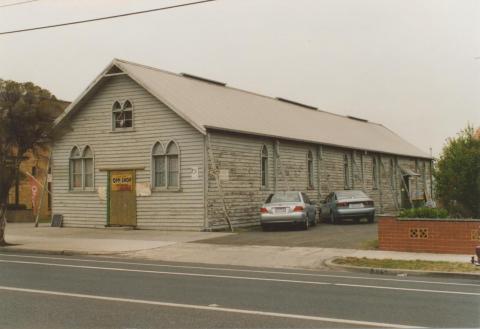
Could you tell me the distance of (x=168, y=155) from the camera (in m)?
24.9

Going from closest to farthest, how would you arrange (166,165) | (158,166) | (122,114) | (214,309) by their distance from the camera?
(214,309) < (166,165) < (158,166) < (122,114)

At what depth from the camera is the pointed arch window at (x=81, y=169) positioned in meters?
27.3

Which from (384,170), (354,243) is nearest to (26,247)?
(354,243)

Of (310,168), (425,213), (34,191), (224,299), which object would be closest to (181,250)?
(425,213)

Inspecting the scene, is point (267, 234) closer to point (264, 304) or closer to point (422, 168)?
point (264, 304)

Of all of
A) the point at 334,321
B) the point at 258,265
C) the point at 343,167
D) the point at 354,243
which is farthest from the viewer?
the point at 343,167

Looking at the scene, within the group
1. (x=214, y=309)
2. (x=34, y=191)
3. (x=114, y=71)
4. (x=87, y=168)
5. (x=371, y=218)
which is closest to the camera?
(x=214, y=309)

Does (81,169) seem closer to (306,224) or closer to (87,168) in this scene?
(87,168)

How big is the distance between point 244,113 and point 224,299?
20201 mm

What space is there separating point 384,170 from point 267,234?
20.4 metres

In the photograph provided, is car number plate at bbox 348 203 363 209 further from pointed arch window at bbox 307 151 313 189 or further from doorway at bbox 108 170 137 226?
doorway at bbox 108 170 137 226

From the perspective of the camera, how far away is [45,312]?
8.35 metres

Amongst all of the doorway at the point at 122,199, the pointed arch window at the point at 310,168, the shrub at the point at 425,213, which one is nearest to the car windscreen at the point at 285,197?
the doorway at the point at 122,199

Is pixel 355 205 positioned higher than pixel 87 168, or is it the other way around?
pixel 87 168
